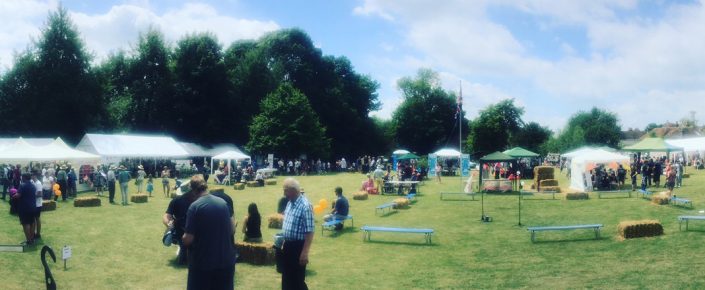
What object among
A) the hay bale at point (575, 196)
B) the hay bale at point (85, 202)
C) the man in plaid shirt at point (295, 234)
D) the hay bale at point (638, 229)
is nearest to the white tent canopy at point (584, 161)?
the hay bale at point (575, 196)

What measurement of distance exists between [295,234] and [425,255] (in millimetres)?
6765

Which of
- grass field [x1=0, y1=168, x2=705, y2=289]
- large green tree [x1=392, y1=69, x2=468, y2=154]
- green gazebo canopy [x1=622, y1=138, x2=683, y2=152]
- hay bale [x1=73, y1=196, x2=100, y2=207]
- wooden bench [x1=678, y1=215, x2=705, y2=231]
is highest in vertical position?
large green tree [x1=392, y1=69, x2=468, y2=154]

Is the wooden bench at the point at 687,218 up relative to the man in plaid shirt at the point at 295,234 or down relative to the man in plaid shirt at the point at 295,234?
down

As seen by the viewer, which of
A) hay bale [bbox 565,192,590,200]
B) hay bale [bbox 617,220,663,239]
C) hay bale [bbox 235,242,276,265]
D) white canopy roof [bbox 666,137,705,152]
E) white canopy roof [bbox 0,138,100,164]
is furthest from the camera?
white canopy roof [bbox 666,137,705,152]

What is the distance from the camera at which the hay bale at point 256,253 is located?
11041mm

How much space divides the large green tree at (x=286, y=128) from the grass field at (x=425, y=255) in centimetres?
3036

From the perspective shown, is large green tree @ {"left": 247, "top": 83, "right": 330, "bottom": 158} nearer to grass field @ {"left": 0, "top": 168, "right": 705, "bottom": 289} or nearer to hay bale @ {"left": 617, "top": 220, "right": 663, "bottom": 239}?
grass field @ {"left": 0, "top": 168, "right": 705, "bottom": 289}

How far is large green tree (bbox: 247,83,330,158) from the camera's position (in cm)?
5025

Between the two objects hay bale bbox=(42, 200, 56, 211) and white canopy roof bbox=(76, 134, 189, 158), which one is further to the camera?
white canopy roof bbox=(76, 134, 189, 158)

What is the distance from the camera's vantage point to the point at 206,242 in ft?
17.5

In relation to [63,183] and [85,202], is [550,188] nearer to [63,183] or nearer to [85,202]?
[85,202]

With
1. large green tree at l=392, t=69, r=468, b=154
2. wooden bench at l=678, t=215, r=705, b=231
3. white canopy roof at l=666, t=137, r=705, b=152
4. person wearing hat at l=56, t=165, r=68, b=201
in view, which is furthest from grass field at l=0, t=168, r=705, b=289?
large green tree at l=392, t=69, r=468, b=154

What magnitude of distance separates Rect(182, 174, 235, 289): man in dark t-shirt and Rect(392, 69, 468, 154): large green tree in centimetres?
7122

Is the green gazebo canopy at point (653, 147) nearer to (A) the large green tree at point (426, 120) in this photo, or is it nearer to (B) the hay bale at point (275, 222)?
(B) the hay bale at point (275, 222)
